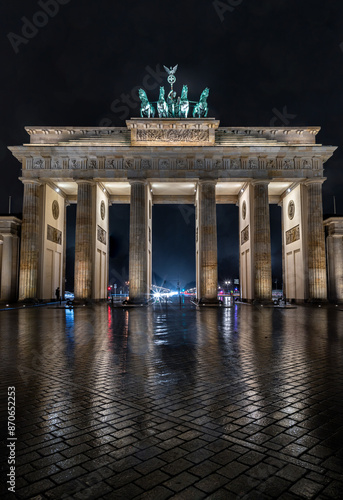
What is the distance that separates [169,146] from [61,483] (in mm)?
33214

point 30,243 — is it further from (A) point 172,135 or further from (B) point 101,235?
(A) point 172,135

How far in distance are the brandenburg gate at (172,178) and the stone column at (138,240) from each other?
10cm

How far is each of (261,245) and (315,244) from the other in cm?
524

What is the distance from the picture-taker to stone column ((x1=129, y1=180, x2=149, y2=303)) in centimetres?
3262

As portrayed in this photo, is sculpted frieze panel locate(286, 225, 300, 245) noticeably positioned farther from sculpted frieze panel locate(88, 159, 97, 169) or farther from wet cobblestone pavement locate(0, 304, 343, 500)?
wet cobblestone pavement locate(0, 304, 343, 500)

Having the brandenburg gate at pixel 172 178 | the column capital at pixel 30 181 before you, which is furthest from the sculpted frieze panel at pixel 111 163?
the column capital at pixel 30 181

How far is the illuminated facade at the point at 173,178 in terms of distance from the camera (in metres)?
33.2

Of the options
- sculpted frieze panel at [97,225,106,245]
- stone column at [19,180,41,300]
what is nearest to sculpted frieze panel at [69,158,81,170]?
stone column at [19,180,41,300]

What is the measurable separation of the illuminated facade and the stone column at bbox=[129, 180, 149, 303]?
0.10m

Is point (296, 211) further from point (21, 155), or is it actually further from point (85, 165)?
point (21, 155)

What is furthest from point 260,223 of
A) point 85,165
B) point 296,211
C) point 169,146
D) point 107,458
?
point 107,458

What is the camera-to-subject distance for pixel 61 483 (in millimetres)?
2635

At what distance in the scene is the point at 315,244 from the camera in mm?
33344

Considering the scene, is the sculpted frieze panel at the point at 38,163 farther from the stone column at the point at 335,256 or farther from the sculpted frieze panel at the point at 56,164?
the stone column at the point at 335,256
